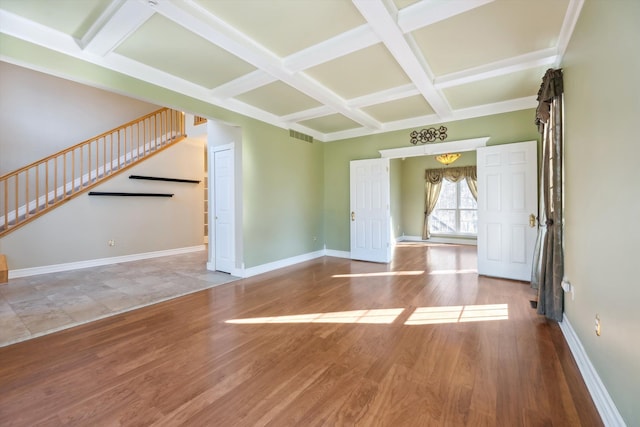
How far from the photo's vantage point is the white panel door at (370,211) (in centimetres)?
576

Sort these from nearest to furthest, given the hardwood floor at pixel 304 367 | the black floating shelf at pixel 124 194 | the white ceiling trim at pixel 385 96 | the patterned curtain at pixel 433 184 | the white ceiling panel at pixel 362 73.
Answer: the hardwood floor at pixel 304 367 → the white ceiling panel at pixel 362 73 → the white ceiling trim at pixel 385 96 → the black floating shelf at pixel 124 194 → the patterned curtain at pixel 433 184

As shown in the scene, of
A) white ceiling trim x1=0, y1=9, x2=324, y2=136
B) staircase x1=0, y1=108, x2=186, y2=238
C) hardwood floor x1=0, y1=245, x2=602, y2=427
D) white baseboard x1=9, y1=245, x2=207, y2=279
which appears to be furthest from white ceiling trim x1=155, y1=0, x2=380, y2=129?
white baseboard x1=9, y1=245, x2=207, y2=279

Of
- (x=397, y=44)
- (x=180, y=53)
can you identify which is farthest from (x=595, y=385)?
(x=180, y=53)

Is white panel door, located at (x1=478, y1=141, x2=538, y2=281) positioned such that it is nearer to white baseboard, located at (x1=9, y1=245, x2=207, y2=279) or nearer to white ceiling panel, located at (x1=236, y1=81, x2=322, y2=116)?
white ceiling panel, located at (x1=236, y1=81, x2=322, y2=116)

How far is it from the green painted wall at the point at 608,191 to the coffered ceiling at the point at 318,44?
29.2 inches

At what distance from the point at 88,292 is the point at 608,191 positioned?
564 centimetres

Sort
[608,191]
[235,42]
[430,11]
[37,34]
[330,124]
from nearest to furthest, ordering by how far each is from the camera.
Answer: [608,191] → [430,11] → [37,34] → [235,42] → [330,124]

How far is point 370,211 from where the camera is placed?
591 centimetres

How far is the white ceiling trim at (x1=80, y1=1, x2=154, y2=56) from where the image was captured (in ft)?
7.78

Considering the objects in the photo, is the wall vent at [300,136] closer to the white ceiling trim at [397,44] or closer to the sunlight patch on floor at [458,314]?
the white ceiling trim at [397,44]

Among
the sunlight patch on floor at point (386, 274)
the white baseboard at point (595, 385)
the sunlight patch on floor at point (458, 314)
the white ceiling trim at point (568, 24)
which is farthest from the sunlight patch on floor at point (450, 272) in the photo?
the white ceiling trim at point (568, 24)

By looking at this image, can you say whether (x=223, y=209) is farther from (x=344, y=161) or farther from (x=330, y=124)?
(x=344, y=161)

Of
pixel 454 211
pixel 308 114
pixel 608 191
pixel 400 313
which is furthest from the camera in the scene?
pixel 454 211

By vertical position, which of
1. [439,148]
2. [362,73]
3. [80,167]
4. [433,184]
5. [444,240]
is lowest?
[444,240]
